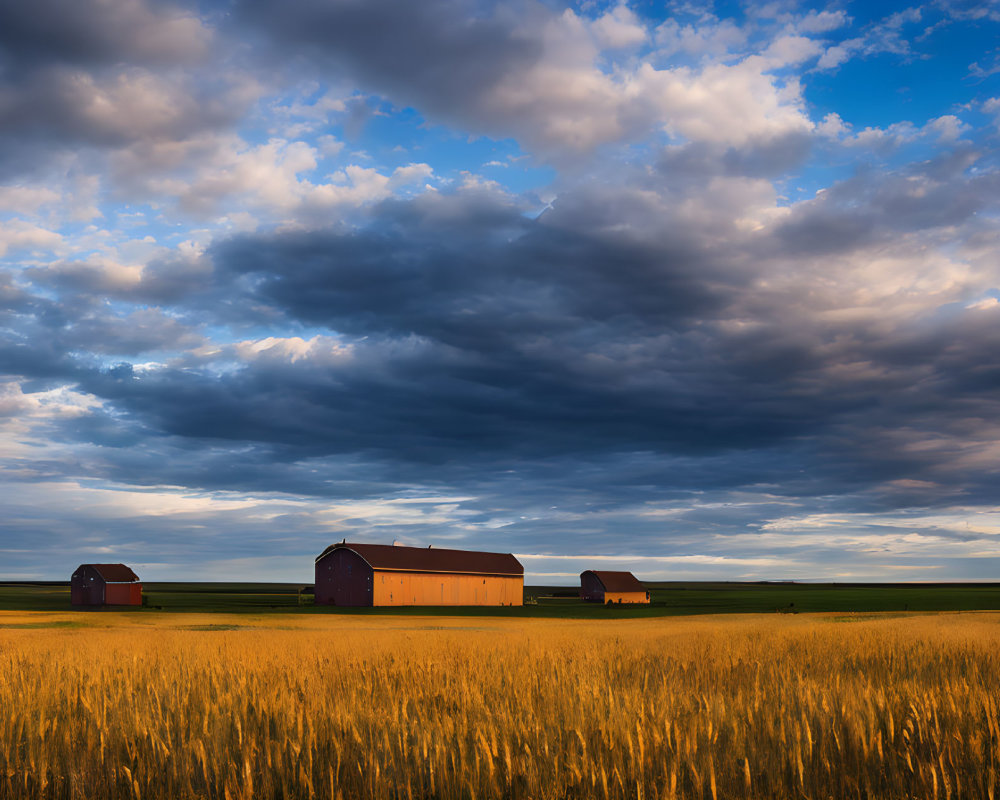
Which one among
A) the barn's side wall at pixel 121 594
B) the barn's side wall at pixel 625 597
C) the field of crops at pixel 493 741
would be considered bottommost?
the barn's side wall at pixel 625 597

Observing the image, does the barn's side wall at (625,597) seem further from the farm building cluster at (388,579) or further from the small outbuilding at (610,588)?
the farm building cluster at (388,579)

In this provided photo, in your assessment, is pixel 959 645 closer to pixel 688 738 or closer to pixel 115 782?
pixel 688 738

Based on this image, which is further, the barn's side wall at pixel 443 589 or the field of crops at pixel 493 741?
the barn's side wall at pixel 443 589

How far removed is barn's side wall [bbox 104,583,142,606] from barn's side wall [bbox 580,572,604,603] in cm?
5512

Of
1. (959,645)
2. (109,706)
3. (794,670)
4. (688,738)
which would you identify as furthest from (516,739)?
(959,645)

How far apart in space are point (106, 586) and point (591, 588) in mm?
58798

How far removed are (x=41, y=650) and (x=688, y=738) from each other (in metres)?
20.1

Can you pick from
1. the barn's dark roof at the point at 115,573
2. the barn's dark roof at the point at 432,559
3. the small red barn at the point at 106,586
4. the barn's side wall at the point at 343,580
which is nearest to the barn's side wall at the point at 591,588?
the barn's dark roof at the point at 432,559

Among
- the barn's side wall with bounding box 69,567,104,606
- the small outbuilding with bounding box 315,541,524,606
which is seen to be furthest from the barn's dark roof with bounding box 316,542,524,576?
the barn's side wall with bounding box 69,567,104,606

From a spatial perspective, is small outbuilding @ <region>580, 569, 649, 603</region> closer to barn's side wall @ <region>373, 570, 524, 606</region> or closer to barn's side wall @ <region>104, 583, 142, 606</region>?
barn's side wall @ <region>373, 570, 524, 606</region>

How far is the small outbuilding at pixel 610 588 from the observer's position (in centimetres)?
10675

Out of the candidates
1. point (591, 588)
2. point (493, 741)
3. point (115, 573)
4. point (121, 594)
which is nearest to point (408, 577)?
point (121, 594)

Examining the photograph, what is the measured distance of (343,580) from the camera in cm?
8138

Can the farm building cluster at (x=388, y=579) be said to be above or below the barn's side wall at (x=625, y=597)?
above
